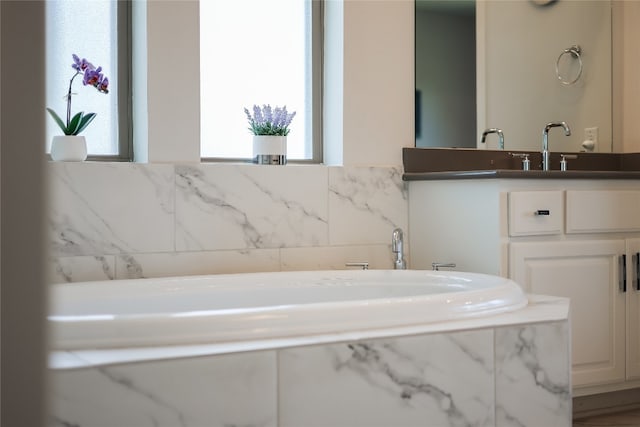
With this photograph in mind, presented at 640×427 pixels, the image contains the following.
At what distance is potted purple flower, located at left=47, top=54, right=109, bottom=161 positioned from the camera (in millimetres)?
2514

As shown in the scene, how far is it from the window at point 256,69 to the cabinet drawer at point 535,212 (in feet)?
3.03

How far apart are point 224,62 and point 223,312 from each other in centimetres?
163

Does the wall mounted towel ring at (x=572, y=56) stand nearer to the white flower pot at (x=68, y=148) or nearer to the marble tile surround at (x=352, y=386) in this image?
the marble tile surround at (x=352, y=386)

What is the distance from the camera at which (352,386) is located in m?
1.62

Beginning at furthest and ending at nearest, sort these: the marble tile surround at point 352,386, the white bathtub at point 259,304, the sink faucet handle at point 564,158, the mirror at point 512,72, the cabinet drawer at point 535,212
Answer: the sink faucet handle at point 564,158, the mirror at point 512,72, the cabinet drawer at point 535,212, the white bathtub at point 259,304, the marble tile surround at point 352,386

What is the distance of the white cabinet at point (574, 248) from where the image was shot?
2645mm

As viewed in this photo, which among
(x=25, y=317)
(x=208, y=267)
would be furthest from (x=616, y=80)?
(x=25, y=317)

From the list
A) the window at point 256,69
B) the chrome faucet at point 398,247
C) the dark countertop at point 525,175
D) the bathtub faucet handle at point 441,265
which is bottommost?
the bathtub faucet handle at point 441,265

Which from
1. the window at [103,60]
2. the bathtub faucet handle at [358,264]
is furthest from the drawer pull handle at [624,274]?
the window at [103,60]

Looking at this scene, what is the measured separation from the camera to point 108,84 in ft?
8.98

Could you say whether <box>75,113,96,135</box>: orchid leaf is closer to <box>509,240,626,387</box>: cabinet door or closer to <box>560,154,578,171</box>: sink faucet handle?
<box>509,240,626,387</box>: cabinet door

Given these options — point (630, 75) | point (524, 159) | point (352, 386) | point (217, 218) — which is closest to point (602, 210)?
point (524, 159)

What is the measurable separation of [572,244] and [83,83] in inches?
71.2

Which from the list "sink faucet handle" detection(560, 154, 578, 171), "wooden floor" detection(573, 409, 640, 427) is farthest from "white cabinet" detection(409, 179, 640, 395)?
"sink faucet handle" detection(560, 154, 578, 171)
